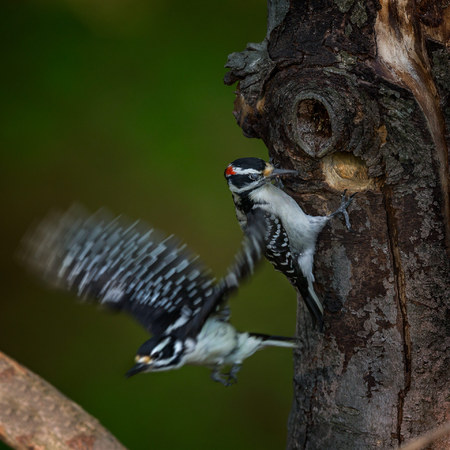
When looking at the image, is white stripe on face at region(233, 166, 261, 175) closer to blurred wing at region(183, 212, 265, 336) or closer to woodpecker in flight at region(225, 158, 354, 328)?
woodpecker in flight at region(225, 158, 354, 328)

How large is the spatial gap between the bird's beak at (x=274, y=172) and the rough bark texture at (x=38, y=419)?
784 mm

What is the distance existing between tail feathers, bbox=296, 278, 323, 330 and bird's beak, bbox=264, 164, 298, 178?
27 centimetres

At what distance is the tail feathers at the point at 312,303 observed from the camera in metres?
1.66

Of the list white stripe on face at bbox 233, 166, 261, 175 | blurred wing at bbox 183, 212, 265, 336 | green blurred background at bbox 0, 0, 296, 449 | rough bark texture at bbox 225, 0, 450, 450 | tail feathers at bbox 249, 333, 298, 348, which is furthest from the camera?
green blurred background at bbox 0, 0, 296, 449

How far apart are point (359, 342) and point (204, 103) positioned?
1.55m

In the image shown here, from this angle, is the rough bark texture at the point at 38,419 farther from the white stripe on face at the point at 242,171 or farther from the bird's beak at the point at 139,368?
the white stripe on face at the point at 242,171

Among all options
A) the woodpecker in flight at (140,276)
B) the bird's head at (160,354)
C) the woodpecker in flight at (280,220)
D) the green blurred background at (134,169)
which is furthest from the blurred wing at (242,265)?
the green blurred background at (134,169)

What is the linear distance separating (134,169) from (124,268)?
110cm

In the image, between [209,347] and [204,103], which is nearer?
[209,347]

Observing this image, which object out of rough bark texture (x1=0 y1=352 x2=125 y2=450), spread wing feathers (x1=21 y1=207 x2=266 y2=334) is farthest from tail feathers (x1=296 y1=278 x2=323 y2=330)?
rough bark texture (x1=0 y1=352 x2=125 y2=450)

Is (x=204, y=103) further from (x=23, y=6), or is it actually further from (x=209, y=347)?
(x=209, y=347)

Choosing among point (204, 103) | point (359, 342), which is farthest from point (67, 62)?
point (359, 342)

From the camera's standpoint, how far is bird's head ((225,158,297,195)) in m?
1.88

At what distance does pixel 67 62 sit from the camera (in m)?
2.83
